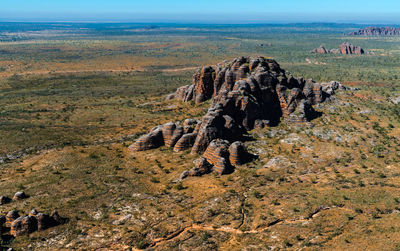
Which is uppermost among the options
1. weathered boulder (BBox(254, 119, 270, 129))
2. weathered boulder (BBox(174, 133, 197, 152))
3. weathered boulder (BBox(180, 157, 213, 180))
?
weathered boulder (BBox(254, 119, 270, 129))

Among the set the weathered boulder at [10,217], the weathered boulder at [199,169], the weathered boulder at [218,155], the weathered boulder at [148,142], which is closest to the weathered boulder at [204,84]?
the weathered boulder at [148,142]

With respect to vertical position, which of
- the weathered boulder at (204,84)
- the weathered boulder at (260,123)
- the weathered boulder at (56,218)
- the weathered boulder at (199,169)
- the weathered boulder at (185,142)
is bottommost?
the weathered boulder at (56,218)

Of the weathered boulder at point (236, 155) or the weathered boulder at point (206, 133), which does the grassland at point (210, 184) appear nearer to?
the weathered boulder at point (236, 155)

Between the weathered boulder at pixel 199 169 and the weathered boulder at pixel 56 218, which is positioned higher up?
the weathered boulder at pixel 199 169

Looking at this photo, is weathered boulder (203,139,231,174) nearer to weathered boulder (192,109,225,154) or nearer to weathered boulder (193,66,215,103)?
weathered boulder (192,109,225,154)

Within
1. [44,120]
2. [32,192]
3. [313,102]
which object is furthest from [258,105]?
[44,120]

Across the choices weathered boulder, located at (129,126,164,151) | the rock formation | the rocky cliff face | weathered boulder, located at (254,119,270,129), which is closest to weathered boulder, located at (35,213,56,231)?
the rock formation

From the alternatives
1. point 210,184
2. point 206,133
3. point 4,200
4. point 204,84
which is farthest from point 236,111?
point 4,200

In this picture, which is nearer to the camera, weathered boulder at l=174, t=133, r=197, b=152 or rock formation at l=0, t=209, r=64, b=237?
rock formation at l=0, t=209, r=64, b=237

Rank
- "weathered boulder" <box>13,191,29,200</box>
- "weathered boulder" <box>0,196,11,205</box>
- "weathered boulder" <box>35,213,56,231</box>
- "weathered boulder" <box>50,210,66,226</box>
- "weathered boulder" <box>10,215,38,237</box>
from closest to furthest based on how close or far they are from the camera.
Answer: "weathered boulder" <box>10,215,38,237</box>, "weathered boulder" <box>35,213,56,231</box>, "weathered boulder" <box>50,210,66,226</box>, "weathered boulder" <box>0,196,11,205</box>, "weathered boulder" <box>13,191,29,200</box>
